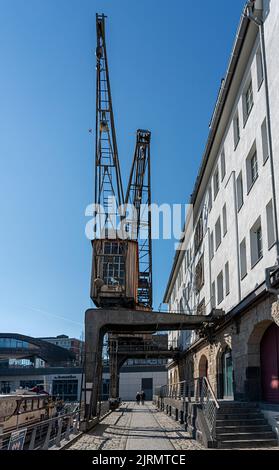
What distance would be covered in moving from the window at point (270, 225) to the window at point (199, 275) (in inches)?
555

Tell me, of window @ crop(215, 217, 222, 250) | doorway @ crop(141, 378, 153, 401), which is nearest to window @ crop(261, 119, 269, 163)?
window @ crop(215, 217, 222, 250)

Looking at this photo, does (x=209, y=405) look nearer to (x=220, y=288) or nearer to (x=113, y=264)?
(x=220, y=288)

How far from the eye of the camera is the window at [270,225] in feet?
49.7

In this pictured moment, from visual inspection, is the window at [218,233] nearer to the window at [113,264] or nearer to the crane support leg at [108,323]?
the crane support leg at [108,323]

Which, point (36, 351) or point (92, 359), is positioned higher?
point (36, 351)

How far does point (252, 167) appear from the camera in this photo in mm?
18297

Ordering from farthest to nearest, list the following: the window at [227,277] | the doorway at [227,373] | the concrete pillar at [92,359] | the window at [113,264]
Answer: the window at [113,264], the concrete pillar at [92,359], the window at [227,277], the doorway at [227,373]

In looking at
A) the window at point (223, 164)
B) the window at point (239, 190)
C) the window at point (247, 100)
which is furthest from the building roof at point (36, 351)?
the window at point (247, 100)

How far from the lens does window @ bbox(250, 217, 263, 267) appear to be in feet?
56.0

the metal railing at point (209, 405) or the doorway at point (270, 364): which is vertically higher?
the doorway at point (270, 364)

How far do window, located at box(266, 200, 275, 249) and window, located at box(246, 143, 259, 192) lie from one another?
81.5 inches

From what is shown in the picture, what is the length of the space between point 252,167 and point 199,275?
44.6ft

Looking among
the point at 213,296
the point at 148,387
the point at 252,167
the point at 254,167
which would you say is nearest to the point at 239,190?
the point at 252,167
